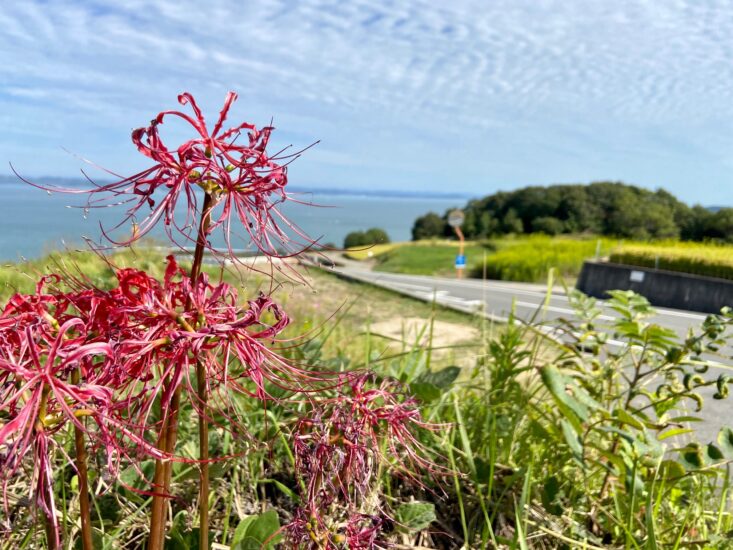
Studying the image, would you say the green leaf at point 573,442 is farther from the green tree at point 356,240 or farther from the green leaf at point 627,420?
the green tree at point 356,240

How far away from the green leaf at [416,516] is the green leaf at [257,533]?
0.43 meters

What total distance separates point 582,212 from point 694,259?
1067 inches

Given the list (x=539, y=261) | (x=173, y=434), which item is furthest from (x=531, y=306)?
(x=173, y=434)

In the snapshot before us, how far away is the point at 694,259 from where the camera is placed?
13320 mm

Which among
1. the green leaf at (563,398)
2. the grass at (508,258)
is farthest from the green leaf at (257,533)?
the grass at (508,258)

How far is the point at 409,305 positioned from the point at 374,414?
43.6 ft

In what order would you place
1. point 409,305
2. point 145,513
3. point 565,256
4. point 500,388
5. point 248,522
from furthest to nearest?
point 565,256
point 409,305
point 500,388
point 145,513
point 248,522

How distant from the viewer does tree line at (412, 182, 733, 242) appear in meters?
27.4

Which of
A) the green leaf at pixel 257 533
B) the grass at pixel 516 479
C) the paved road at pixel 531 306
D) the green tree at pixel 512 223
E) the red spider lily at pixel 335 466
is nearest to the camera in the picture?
the red spider lily at pixel 335 466

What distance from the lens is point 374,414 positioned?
121 centimetres

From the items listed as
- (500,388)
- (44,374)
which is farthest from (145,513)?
(500,388)

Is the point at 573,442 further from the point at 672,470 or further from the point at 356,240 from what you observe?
the point at 356,240

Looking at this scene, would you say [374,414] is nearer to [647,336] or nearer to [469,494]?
[469,494]

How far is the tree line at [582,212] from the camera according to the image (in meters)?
27.4
